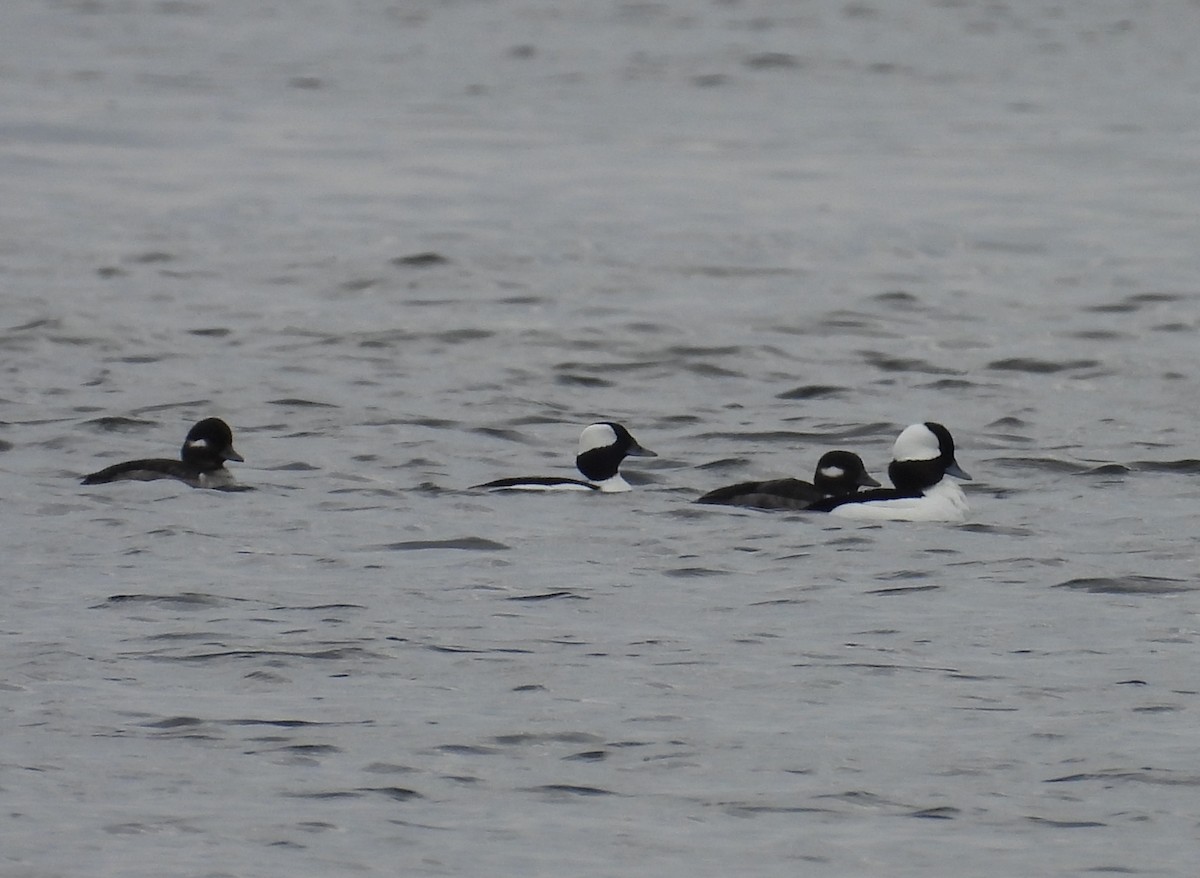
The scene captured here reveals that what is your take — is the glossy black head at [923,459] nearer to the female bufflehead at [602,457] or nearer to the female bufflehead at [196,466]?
the female bufflehead at [602,457]

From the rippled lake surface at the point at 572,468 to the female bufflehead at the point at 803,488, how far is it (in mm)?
179

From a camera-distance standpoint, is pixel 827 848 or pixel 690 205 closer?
pixel 827 848

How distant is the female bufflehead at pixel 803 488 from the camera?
13227mm

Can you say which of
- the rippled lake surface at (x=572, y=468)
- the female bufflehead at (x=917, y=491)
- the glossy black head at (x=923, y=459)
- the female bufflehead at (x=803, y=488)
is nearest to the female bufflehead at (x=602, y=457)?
the rippled lake surface at (x=572, y=468)

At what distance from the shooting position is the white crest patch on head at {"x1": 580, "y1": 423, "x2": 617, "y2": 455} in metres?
14.1

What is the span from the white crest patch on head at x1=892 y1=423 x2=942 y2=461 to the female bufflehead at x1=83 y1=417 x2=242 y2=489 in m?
3.66

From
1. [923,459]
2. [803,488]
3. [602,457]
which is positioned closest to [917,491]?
[923,459]

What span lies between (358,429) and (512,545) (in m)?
3.70

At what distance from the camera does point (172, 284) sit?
21.7 metres

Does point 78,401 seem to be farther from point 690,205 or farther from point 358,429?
point 690,205

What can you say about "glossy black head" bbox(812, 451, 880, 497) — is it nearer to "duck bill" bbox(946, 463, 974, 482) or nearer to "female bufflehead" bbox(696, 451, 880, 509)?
"female bufflehead" bbox(696, 451, 880, 509)

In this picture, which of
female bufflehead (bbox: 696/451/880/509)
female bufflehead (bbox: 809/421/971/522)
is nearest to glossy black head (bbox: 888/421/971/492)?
female bufflehead (bbox: 809/421/971/522)

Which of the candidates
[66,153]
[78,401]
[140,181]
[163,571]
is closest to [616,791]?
Result: [163,571]

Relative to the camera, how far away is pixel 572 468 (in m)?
15.2
